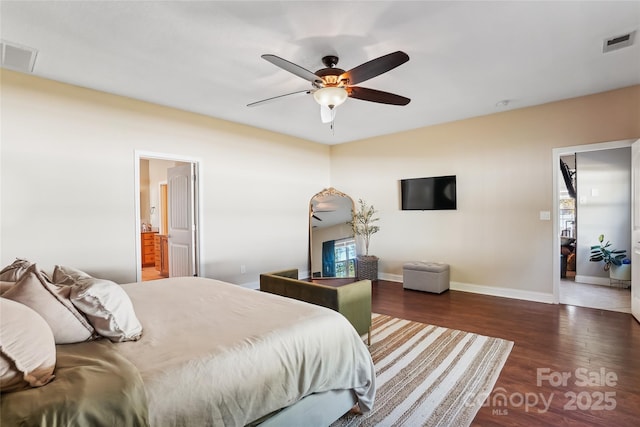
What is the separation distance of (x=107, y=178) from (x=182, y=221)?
1262 millimetres

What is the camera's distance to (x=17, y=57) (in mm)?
2820

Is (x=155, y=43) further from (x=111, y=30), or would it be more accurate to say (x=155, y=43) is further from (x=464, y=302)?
(x=464, y=302)

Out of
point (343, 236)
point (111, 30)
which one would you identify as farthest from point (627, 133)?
point (111, 30)

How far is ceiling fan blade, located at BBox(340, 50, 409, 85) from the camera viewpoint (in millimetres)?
2195

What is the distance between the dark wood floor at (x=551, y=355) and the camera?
6.46 ft

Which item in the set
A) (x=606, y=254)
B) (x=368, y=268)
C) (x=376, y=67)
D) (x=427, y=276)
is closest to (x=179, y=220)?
(x=368, y=268)

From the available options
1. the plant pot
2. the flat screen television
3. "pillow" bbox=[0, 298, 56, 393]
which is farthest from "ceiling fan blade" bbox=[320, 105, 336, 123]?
the plant pot

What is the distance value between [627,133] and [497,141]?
137cm

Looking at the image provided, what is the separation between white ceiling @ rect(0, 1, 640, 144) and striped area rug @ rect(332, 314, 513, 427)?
2632mm

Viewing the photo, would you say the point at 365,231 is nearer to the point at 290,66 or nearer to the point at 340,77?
the point at 340,77

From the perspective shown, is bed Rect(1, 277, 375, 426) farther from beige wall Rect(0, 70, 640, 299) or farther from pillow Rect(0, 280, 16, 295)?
beige wall Rect(0, 70, 640, 299)

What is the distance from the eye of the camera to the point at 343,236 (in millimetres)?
6023

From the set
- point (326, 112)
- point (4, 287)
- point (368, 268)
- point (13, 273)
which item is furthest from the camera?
point (368, 268)

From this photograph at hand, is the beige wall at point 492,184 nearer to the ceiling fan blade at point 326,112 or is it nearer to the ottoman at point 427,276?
the ottoman at point 427,276
